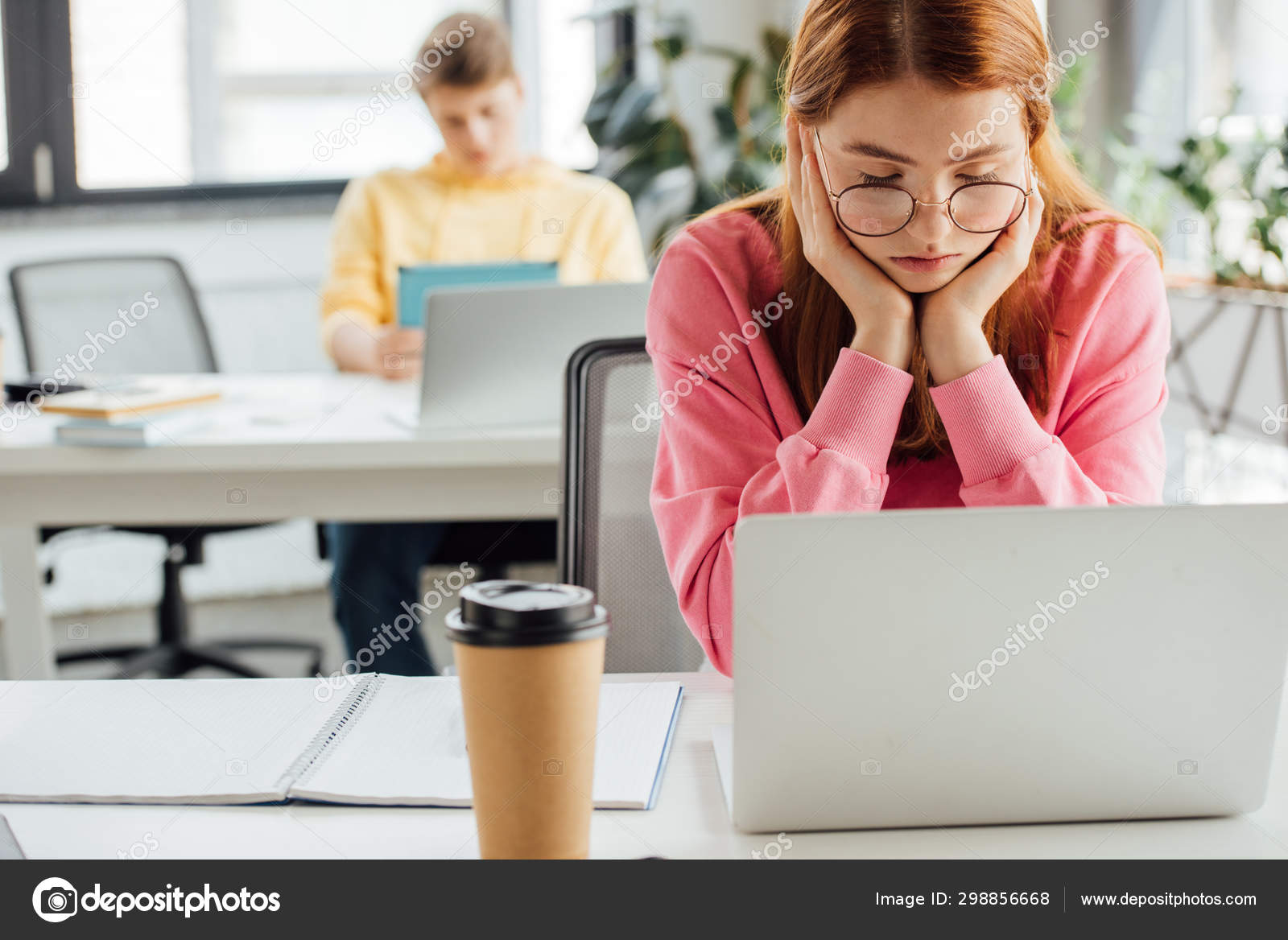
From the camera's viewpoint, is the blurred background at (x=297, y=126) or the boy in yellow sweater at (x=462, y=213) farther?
the blurred background at (x=297, y=126)

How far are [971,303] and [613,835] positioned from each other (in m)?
0.58

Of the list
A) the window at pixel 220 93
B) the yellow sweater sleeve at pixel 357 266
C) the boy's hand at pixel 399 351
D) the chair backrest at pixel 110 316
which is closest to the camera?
the boy's hand at pixel 399 351

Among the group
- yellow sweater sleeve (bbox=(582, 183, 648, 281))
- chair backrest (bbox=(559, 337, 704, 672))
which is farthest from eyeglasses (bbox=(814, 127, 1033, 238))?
yellow sweater sleeve (bbox=(582, 183, 648, 281))

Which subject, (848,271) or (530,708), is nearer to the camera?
(530,708)

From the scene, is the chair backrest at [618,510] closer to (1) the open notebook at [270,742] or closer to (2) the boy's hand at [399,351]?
(1) the open notebook at [270,742]

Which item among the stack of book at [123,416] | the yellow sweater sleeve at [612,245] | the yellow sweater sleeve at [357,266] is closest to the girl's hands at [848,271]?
the stack of book at [123,416]

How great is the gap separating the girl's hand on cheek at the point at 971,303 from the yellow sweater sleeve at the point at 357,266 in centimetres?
168

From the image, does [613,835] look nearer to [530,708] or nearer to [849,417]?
[530,708]

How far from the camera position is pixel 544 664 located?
58 cm

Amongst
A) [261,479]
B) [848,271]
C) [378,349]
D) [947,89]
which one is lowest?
[261,479]

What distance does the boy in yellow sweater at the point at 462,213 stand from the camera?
7.86ft

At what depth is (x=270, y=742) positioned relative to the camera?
83cm

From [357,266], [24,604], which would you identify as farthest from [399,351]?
[24,604]

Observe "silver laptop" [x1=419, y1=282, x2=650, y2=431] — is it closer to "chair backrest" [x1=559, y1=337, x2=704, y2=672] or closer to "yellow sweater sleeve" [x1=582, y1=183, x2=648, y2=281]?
"chair backrest" [x1=559, y1=337, x2=704, y2=672]
